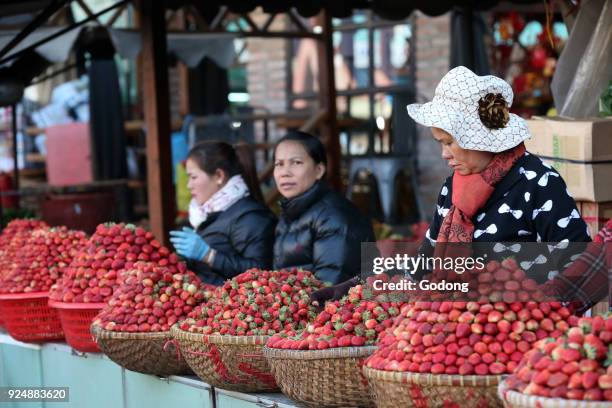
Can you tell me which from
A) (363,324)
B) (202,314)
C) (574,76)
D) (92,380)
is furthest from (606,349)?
(574,76)

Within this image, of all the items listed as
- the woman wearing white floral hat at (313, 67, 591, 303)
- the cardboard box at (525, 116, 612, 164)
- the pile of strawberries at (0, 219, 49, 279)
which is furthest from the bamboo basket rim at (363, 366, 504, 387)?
the pile of strawberries at (0, 219, 49, 279)

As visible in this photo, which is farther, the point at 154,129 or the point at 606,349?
the point at 154,129

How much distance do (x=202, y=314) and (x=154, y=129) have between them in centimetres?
277

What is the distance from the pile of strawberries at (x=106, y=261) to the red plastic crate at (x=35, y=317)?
17 centimetres

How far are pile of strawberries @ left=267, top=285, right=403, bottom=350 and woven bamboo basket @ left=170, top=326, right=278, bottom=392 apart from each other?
147 mm

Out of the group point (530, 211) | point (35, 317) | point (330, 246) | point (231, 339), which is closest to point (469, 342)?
point (530, 211)

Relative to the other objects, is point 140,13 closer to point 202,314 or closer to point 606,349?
point 202,314

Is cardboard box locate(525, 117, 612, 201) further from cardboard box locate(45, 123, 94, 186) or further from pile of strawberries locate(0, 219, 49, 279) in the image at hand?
cardboard box locate(45, 123, 94, 186)

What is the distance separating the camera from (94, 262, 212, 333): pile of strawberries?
3494 mm

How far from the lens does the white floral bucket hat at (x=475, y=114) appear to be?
2.81m

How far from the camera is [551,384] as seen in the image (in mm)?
2039

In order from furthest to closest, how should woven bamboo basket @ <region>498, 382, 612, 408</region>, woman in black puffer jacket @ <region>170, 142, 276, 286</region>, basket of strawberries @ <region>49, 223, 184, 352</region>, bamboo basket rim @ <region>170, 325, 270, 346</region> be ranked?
woman in black puffer jacket @ <region>170, 142, 276, 286</region> → basket of strawberries @ <region>49, 223, 184, 352</region> → bamboo basket rim @ <region>170, 325, 270, 346</region> → woven bamboo basket @ <region>498, 382, 612, 408</region>

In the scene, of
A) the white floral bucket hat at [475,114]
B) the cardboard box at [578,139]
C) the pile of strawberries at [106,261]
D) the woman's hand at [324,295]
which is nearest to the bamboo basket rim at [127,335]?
the pile of strawberries at [106,261]

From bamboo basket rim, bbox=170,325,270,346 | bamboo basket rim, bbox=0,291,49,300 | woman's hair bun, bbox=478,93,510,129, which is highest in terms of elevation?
woman's hair bun, bbox=478,93,510,129
